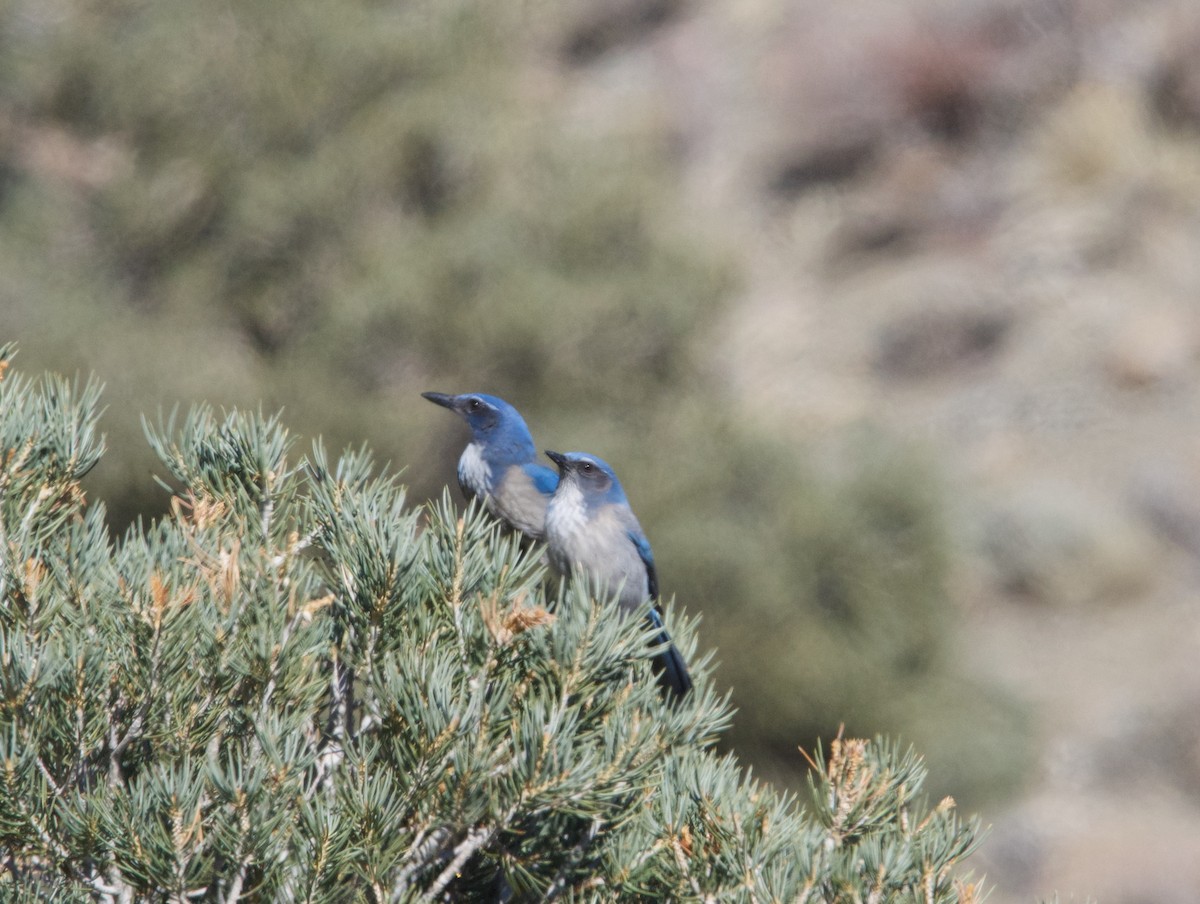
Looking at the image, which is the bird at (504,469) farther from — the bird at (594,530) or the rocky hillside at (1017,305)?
the rocky hillside at (1017,305)

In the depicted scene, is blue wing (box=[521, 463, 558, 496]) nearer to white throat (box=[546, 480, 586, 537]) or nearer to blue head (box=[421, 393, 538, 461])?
blue head (box=[421, 393, 538, 461])

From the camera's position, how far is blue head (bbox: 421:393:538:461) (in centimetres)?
409

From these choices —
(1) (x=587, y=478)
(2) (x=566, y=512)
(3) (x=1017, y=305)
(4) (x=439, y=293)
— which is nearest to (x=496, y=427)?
(1) (x=587, y=478)

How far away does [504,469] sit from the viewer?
4039mm

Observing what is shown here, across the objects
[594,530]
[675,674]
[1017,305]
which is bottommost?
[675,674]

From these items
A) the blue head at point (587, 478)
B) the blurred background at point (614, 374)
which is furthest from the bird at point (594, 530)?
the blurred background at point (614, 374)

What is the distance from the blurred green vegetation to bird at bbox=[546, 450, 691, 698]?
18.0 feet

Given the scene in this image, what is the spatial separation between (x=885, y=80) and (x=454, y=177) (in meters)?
9.62

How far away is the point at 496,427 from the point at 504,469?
15cm

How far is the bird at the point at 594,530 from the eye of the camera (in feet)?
11.5

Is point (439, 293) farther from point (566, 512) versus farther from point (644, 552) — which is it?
point (566, 512)

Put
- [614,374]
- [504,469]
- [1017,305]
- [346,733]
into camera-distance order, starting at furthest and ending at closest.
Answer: [1017,305] → [614,374] → [504,469] → [346,733]

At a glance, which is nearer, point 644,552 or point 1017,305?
point 644,552

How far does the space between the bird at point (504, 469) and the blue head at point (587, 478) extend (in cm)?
17
